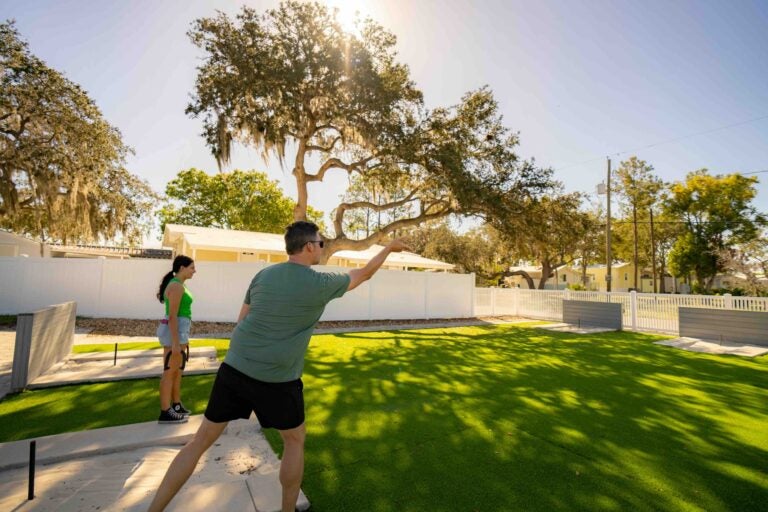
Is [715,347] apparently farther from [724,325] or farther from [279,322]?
[279,322]

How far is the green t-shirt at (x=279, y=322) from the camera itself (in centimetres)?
210

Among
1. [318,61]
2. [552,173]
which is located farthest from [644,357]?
[318,61]

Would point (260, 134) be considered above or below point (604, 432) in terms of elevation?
above

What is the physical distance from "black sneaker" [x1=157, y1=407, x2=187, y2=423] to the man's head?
2.79 meters

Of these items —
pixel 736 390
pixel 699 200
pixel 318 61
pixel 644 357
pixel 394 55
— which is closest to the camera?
pixel 736 390

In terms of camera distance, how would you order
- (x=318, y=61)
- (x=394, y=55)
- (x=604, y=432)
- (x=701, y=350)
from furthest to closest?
(x=394, y=55), (x=318, y=61), (x=701, y=350), (x=604, y=432)

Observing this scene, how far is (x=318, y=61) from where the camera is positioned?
11.5m

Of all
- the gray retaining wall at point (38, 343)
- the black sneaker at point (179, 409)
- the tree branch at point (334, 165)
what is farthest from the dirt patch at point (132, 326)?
the black sneaker at point (179, 409)

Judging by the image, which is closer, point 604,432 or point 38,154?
point 604,432

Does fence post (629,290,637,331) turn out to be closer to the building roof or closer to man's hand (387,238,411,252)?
the building roof

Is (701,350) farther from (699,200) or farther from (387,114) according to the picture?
(699,200)

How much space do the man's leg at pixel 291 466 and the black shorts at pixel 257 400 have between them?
68mm

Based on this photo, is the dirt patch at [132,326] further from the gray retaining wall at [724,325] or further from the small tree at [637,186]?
the small tree at [637,186]

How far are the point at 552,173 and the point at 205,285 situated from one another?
12774 millimetres
